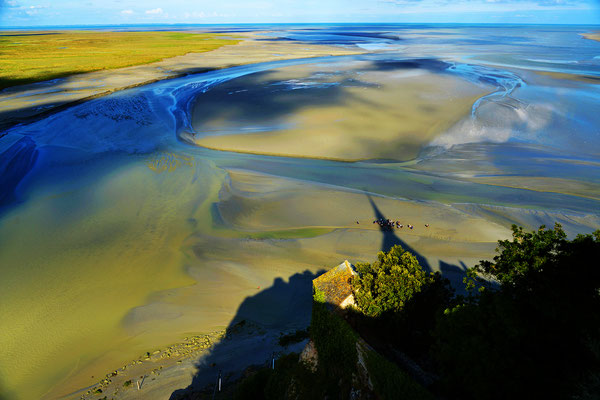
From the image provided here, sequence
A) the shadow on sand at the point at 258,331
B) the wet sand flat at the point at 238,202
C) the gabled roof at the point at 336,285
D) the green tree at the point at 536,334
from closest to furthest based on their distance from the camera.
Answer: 1. the green tree at the point at 536,334
2. the gabled roof at the point at 336,285
3. the shadow on sand at the point at 258,331
4. the wet sand flat at the point at 238,202

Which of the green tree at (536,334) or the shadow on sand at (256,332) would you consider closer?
the green tree at (536,334)

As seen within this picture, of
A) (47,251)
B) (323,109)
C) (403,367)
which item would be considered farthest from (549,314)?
(323,109)

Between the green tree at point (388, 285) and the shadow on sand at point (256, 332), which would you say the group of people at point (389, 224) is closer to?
the shadow on sand at point (256, 332)

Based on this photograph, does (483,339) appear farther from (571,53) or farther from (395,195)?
(571,53)

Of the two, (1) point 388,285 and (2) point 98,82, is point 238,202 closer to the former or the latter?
(1) point 388,285

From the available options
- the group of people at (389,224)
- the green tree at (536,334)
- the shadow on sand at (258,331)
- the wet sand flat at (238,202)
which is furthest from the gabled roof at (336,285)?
the group of people at (389,224)

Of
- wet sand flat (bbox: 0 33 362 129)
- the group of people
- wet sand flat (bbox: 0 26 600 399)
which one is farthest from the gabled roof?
wet sand flat (bbox: 0 33 362 129)

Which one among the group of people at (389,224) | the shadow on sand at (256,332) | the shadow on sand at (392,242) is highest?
the group of people at (389,224)

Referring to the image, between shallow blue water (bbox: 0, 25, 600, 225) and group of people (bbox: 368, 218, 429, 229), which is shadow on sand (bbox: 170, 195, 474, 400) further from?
shallow blue water (bbox: 0, 25, 600, 225)

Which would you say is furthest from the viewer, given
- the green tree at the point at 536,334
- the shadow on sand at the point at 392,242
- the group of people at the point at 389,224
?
the group of people at the point at 389,224
